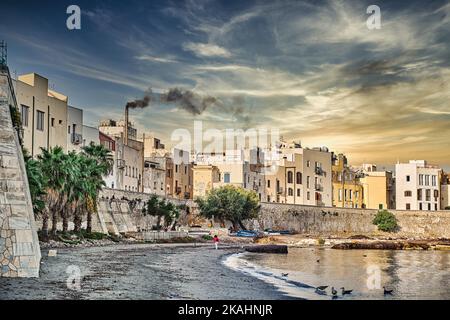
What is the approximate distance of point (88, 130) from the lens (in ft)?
211

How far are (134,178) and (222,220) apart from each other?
39.2 ft

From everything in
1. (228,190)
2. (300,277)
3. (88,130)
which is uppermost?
(88,130)

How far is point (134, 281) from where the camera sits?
25.0 metres

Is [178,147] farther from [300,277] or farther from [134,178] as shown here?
Result: [300,277]

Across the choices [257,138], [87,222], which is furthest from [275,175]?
[87,222]

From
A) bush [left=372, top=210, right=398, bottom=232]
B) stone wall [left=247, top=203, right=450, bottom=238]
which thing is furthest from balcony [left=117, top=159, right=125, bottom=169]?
bush [left=372, top=210, right=398, bottom=232]

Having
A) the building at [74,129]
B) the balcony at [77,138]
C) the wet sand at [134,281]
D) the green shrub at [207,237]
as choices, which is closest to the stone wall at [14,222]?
the wet sand at [134,281]

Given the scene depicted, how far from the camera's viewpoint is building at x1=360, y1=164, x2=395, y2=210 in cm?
11894

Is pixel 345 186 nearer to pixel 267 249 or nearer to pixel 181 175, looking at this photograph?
pixel 181 175

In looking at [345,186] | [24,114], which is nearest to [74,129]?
[24,114]

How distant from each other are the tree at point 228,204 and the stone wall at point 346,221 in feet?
41.3

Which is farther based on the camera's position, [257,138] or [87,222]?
[257,138]

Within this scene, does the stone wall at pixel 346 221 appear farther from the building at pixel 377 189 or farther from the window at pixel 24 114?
the window at pixel 24 114

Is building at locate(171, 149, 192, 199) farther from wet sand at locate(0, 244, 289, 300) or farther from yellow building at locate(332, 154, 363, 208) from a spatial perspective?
wet sand at locate(0, 244, 289, 300)
